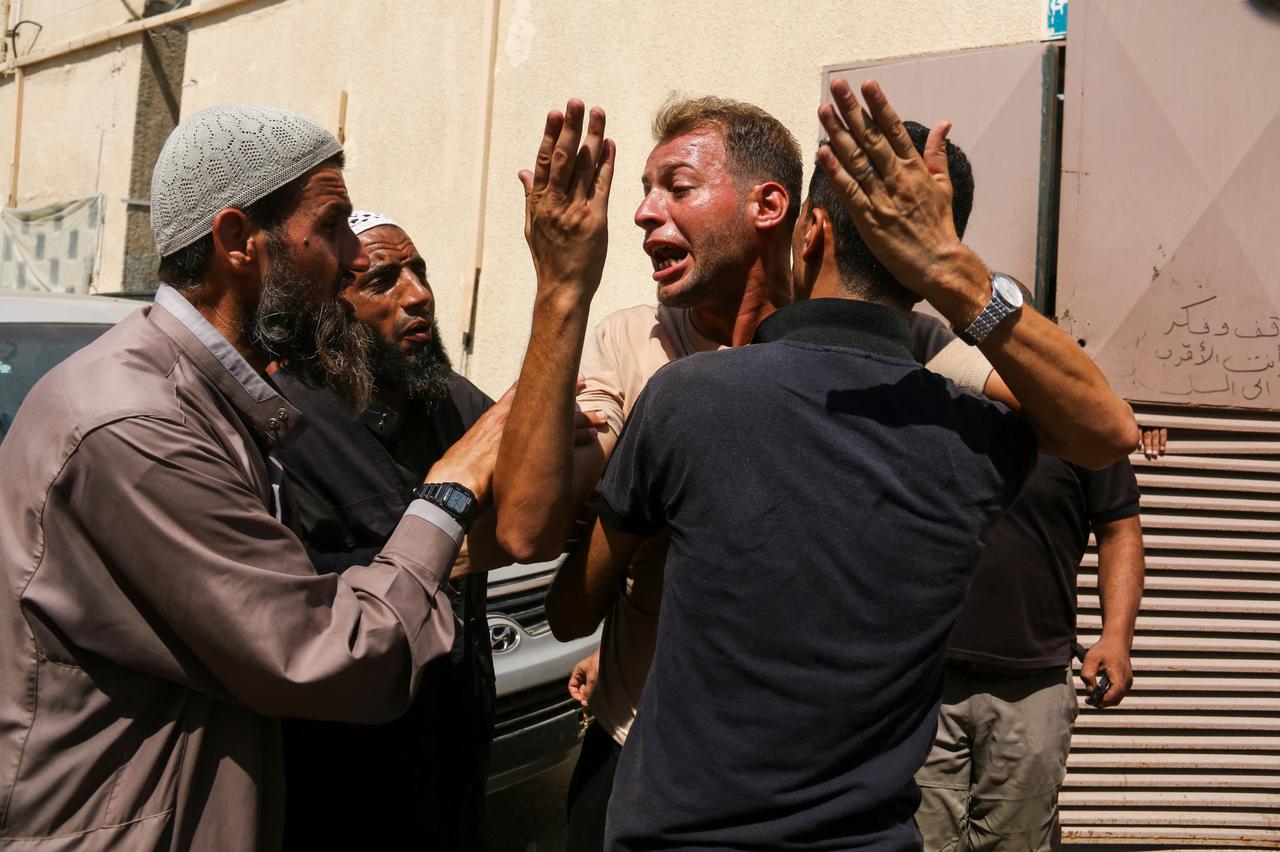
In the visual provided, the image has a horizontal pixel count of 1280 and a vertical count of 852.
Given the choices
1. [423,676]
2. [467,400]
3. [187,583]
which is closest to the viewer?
[187,583]

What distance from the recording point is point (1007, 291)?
4.66 ft

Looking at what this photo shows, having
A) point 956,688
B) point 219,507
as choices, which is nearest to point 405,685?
point 219,507

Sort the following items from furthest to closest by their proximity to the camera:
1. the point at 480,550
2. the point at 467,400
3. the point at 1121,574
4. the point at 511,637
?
the point at 511,637 < the point at 1121,574 < the point at 467,400 < the point at 480,550

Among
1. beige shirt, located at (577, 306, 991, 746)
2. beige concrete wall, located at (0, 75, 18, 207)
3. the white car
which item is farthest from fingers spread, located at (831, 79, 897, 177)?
beige concrete wall, located at (0, 75, 18, 207)

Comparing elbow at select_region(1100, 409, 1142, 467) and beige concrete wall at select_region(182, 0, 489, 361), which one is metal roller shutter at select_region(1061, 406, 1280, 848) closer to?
elbow at select_region(1100, 409, 1142, 467)

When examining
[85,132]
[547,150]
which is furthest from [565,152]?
[85,132]

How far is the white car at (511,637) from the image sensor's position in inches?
140

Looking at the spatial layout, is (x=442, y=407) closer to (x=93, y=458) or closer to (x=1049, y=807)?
(x=93, y=458)

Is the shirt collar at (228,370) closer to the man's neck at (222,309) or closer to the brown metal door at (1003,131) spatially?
the man's neck at (222,309)

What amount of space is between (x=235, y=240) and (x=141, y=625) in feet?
2.24

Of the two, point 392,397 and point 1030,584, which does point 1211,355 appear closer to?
point 1030,584

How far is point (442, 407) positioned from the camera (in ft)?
9.27

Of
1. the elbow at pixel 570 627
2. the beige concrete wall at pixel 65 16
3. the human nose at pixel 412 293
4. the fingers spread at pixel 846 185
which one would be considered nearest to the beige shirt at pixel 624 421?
the elbow at pixel 570 627

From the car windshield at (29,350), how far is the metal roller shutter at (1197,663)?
4.05 m
